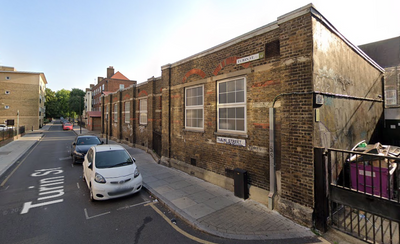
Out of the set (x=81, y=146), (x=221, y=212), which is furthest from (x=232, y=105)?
(x=81, y=146)

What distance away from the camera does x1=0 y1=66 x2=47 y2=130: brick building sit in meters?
36.5

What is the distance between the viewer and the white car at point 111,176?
602 centimetres

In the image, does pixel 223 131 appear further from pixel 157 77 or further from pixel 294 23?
pixel 157 77

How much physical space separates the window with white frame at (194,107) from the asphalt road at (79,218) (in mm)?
3715

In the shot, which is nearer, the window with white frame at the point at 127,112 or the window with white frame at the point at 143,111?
the window with white frame at the point at 143,111

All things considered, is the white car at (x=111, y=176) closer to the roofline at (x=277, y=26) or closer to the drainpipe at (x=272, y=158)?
the drainpipe at (x=272, y=158)

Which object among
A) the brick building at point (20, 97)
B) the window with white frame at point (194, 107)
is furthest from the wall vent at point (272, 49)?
the brick building at point (20, 97)

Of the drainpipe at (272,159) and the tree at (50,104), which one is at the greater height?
the tree at (50,104)

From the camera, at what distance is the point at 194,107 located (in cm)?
886

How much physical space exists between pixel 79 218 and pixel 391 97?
57.2 ft

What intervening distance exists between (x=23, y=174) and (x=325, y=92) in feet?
45.5

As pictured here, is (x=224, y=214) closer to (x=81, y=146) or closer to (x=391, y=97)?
(x=81, y=146)

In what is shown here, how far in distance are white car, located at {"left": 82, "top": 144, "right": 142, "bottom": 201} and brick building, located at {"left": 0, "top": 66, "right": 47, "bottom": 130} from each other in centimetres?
4282

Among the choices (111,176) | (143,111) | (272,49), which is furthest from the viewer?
(143,111)
